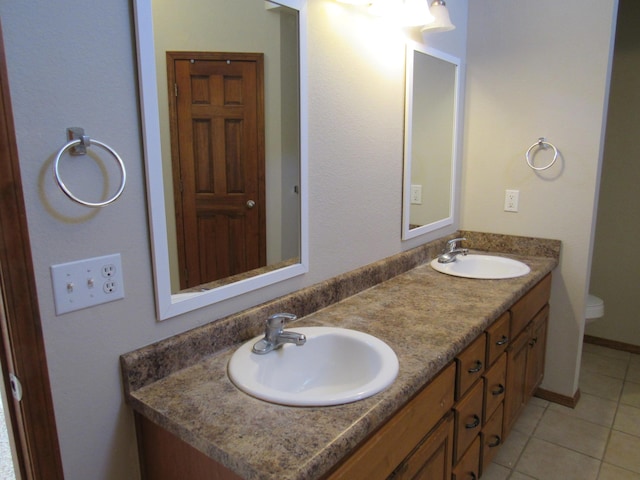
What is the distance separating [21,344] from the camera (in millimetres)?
864

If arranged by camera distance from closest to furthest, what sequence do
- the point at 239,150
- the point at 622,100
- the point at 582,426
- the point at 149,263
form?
the point at 149,263 < the point at 239,150 < the point at 582,426 < the point at 622,100

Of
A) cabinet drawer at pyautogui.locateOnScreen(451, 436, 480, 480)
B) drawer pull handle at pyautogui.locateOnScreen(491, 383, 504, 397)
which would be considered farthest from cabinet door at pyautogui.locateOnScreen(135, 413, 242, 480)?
drawer pull handle at pyautogui.locateOnScreen(491, 383, 504, 397)

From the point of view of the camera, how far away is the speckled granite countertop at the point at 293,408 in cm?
85

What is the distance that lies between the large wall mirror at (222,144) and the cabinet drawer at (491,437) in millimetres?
949

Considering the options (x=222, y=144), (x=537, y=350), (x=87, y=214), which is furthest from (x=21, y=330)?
(x=537, y=350)

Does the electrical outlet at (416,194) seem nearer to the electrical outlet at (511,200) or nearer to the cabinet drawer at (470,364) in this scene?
the electrical outlet at (511,200)

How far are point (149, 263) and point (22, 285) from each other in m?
0.27

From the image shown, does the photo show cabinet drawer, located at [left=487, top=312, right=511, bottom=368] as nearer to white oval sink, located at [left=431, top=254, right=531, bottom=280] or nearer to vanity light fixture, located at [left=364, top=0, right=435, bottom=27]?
white oval sink, located at [left=431, top=254, right=531, bottom=280]

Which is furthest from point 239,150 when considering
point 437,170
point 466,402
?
point 437,170

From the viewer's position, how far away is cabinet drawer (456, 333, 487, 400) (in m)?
1.40

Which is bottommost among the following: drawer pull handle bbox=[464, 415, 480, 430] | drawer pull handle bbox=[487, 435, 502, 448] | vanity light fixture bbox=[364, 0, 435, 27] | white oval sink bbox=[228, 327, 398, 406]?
drawer pull handle bbox=[487, 435, 502, 448]

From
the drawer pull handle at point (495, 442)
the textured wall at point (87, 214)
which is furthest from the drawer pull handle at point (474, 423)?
the textured wall at point (87, 214)

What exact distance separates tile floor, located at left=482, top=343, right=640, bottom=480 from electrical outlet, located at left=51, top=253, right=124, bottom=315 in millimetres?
1731

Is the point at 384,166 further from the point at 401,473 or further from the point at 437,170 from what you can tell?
the point at 401,473
